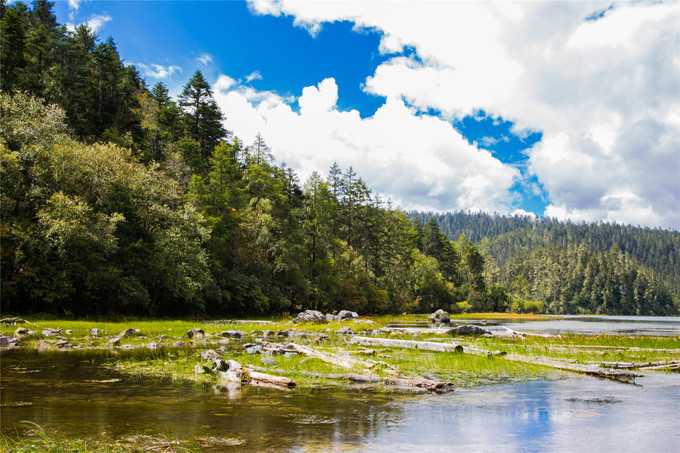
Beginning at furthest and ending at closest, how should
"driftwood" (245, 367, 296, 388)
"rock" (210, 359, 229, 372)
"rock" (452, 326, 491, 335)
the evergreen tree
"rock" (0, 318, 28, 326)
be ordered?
A: the evergreen tree
"rock" (452, 326, 491, 335)
"rock" (0, 318, 28, 326)
"rock" (210, 359, 229, 372)
"driftwood" (245, 367, 296, 388)

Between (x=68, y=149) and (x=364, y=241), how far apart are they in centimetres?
5967

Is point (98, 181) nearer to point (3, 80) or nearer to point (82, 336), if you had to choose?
point (82, 336)

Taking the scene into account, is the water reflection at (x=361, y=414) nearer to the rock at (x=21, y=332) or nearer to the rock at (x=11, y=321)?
the rock at (x=21, y=332)

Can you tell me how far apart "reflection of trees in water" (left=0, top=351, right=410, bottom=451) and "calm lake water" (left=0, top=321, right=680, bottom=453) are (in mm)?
23

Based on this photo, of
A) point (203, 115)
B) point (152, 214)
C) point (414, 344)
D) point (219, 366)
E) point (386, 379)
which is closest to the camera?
point (386, 379)

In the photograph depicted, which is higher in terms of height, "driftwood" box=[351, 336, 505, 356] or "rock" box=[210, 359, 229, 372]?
"rock" box=[210, 359, 229, 372]

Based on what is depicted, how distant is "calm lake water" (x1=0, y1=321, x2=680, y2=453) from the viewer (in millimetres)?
6648

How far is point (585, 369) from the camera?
46.6 feet

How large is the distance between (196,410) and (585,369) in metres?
13.3

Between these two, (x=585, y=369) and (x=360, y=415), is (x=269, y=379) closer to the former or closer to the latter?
(x=360, y=415)

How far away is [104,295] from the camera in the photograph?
120ft

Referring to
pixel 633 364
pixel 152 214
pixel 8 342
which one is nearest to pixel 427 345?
pixel 633 364

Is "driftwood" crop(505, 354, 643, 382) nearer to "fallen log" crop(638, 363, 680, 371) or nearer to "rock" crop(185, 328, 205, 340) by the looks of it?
"fallen log" crop(638, 363, 680, 371)

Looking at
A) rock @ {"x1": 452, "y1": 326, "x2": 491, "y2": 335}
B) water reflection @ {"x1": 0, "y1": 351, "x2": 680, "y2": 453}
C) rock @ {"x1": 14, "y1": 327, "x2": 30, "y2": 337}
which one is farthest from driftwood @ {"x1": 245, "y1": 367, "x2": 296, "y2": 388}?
rock @ {"x1": 452, "y1": 326, "x2": 491, "y2": 335}
